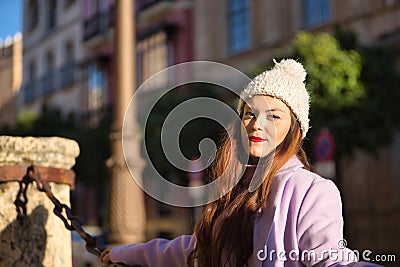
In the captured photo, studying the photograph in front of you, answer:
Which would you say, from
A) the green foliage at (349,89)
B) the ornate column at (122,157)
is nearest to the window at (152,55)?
the green foliage at (349,89)

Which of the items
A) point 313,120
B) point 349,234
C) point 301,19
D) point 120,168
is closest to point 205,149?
point 120,168

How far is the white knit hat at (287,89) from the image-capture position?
2.62 m

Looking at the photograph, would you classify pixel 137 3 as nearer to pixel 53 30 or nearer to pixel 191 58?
pixel 191 58

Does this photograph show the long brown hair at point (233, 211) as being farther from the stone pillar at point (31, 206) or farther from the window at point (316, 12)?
the window at point (316, 12)

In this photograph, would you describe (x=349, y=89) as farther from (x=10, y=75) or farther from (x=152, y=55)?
(x=10, y=75)

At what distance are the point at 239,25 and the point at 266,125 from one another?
1960 cm

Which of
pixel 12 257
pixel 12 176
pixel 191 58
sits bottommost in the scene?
pixel 12 257

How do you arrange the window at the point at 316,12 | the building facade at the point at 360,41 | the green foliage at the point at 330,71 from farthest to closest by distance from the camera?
the window at the point at 316,12
the building facade at the point at 360,41
the green foliage at the point at 330,71

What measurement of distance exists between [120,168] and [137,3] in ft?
62.6

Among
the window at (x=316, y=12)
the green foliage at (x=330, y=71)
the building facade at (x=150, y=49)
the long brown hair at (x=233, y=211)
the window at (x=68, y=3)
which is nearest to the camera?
the long brown hair at (x=233, y=211)

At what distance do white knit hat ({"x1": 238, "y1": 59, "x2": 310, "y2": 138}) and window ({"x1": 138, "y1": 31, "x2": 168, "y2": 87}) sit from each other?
21776mm

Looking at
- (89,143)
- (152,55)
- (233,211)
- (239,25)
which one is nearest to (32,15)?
(152,55)

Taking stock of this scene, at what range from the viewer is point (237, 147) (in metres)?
2.66

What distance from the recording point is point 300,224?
234 cm
